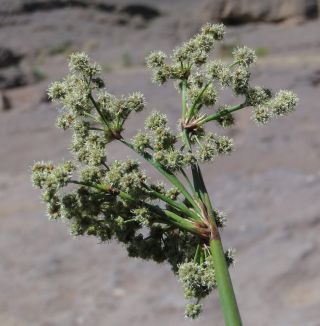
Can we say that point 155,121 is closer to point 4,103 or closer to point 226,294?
point 226,294

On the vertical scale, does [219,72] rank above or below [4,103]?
below

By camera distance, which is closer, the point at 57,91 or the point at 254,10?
the point at 57,91

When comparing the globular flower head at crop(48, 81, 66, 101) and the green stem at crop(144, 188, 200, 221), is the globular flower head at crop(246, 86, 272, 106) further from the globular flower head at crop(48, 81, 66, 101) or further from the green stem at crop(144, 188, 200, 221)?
the globular flower head at crop(48, 81, 66, 101)

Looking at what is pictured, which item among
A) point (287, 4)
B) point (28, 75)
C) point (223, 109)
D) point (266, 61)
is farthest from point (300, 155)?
point (287, 4)

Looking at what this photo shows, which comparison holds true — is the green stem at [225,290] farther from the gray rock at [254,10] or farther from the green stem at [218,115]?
the gray rock at [254,10]

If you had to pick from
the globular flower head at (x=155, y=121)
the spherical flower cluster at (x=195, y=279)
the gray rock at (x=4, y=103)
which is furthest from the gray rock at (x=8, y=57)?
the spherical flower cluster at (x=195, y=279)

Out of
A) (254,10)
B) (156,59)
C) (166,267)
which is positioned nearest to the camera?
(156,59)

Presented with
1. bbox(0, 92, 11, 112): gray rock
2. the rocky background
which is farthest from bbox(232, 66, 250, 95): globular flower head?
bbox(0, 92, 11, 112): gray rock

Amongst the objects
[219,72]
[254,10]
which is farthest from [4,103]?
[219,72]
